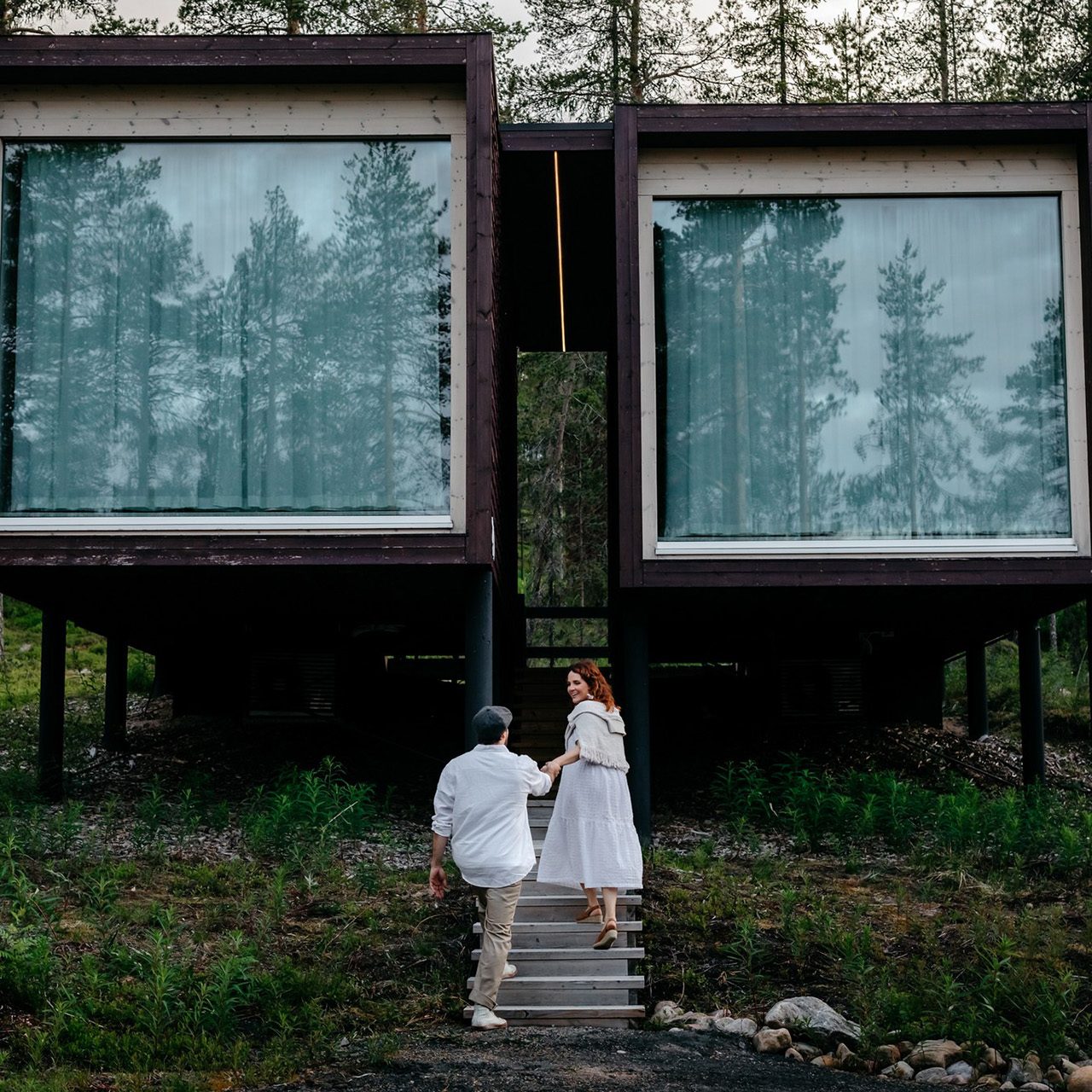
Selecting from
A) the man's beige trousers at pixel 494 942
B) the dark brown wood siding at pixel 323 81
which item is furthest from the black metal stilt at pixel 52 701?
the man's beige trousers at pixel 494 942

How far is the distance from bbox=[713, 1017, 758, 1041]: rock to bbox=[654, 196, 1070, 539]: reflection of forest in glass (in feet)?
16.1

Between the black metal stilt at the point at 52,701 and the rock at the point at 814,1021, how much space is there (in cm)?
791

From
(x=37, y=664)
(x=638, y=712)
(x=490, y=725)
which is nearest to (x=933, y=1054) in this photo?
(x=490, y=725)

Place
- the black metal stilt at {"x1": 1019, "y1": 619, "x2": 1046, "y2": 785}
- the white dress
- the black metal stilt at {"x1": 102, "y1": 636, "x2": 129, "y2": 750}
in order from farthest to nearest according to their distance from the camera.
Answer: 1. the black metal stilt at {"x1": 102, "y1": 636, "x2": 129, "y2": 750}
2. the black metal stilt at {"x1": 1019, "y1": 619, "x2": 1046, "y2": 785}
3. the white dress

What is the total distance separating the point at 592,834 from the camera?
9000 mm

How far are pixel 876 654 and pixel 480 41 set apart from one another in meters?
9.60

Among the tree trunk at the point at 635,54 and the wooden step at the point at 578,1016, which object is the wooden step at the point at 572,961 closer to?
the wooden step at the point at 578,1016

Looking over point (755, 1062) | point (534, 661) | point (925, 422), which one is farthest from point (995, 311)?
point (534, 661)

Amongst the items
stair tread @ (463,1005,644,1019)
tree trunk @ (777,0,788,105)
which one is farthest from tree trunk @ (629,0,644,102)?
stair tread @ (463,1005,644,1019)

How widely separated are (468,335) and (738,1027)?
5826mm

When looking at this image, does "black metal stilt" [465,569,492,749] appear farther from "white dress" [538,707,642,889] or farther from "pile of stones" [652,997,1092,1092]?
"pile of stones" [652,997,1092,1092]

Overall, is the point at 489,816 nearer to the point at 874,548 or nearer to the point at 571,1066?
the point at 571,1066

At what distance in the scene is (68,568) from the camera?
11.7 metres

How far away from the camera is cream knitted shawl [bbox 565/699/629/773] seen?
29.5ft
